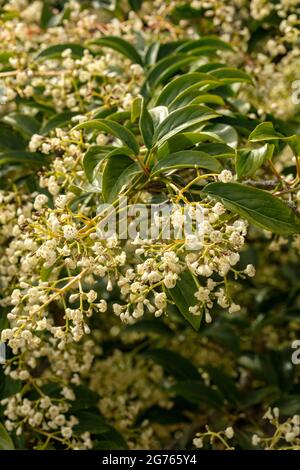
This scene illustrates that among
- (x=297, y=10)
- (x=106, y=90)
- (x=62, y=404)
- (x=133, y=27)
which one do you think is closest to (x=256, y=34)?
(x=297, y=10)

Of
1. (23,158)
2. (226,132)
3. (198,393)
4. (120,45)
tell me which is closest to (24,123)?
(23,158)

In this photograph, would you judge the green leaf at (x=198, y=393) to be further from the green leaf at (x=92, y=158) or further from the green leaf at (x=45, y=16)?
the green leaf at (x=45, y=16)

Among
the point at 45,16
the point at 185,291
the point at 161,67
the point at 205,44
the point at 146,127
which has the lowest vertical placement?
the point at 185,291

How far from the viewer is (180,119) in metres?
1.55

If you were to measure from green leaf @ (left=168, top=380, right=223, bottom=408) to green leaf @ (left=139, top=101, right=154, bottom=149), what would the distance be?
0.97m

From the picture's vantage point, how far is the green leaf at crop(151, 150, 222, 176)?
1.46 m

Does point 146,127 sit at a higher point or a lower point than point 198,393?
higher

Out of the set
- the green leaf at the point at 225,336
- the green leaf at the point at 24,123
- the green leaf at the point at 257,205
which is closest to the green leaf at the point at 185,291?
the green leaf at the point at 257,205

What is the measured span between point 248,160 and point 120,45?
2.84 ft

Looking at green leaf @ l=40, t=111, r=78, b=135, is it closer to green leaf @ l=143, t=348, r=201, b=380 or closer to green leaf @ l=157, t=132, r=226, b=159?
green leaf @ l=157, t=132, r=226, b=159

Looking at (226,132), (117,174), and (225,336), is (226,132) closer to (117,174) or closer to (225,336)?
(117,174)

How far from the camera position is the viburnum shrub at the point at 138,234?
4.52 feet
